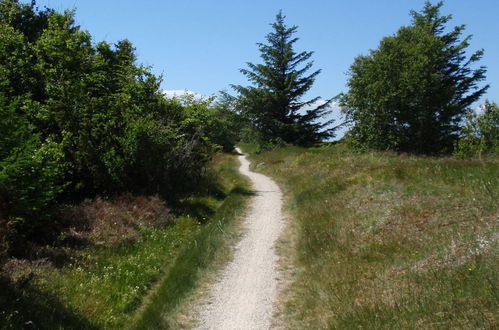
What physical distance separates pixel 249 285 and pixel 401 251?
357 centimetres

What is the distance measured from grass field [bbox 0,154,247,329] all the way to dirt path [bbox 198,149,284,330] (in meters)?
0.75

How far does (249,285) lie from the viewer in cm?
970

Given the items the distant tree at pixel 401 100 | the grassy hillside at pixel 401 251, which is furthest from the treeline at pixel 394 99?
the grassy hillside at pixel 401 251

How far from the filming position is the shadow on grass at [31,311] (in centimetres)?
675

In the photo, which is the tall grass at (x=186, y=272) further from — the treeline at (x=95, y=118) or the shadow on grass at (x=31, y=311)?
the treeline at (x=95, y=118)

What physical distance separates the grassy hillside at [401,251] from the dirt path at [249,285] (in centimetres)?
55

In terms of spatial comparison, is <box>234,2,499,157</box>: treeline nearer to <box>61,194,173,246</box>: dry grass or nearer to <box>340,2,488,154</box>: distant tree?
<box>340,2,488,154</box>: distant tree

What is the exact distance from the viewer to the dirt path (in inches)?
316

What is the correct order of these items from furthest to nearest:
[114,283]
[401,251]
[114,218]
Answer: [114,218]
[114,283]
[401,251]

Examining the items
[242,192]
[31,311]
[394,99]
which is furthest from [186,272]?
[394,99]

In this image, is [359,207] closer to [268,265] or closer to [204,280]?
[268,265]

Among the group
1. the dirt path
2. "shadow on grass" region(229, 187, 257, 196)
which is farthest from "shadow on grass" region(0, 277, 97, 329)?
"shadow on grass" region(229, 187, 257, 196)

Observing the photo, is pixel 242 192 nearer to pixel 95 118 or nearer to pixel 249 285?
pixel 95 118

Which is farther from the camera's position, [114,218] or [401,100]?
[401,100]
